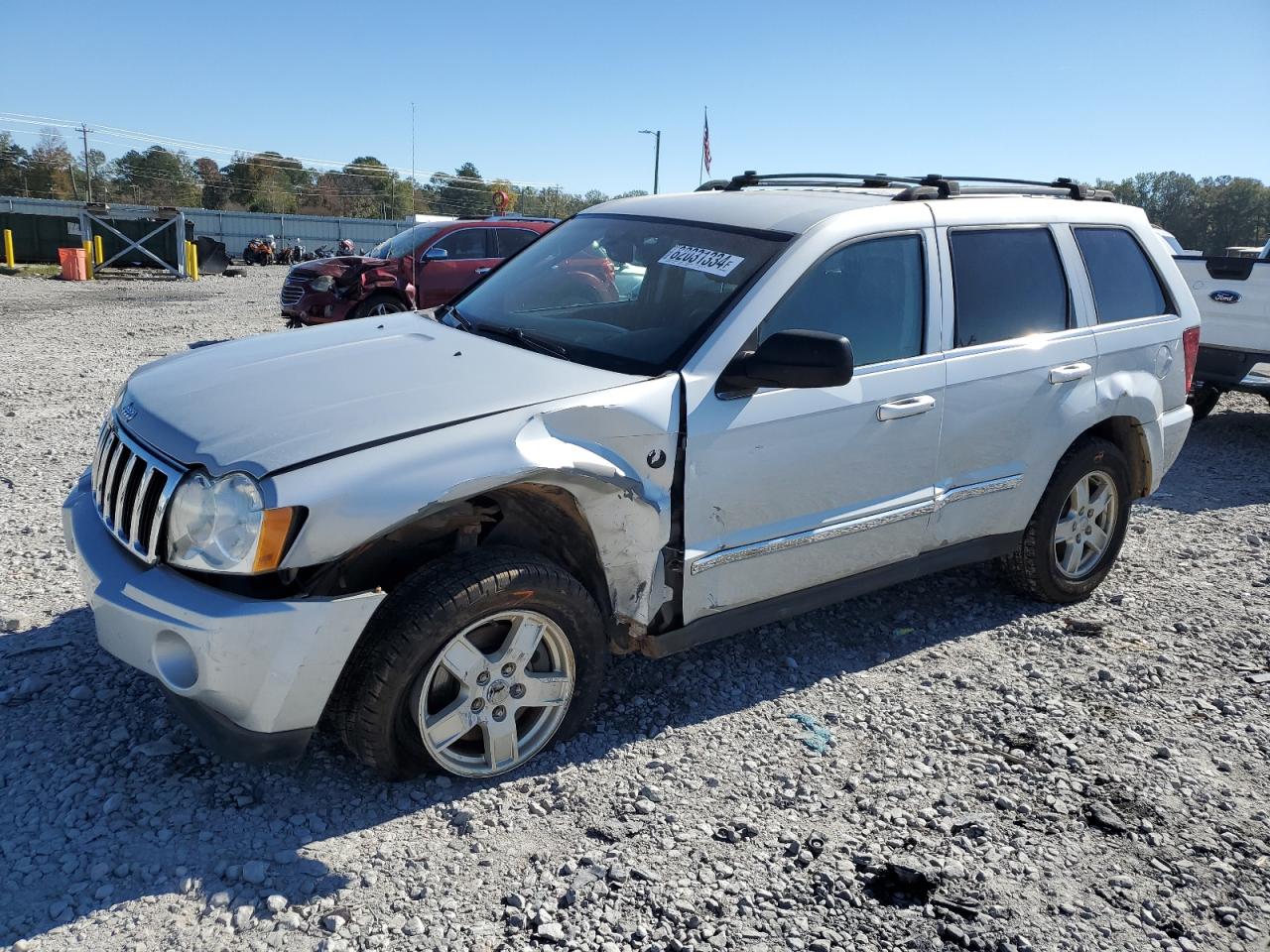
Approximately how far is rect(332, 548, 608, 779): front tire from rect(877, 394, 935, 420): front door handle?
133cm

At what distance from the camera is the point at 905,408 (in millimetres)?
3805

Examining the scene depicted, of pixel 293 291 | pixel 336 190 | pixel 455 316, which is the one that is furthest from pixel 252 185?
pixel 455 316

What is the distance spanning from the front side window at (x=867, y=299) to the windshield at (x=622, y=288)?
19 centimetres

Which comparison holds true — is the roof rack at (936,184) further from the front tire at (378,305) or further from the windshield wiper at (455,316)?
the front tire at (378,305)

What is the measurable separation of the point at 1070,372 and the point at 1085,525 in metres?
0.85

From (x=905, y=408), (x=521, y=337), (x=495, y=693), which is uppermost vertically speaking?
(x=521, y=337)

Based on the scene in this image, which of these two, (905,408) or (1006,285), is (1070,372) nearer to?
(1006,285)

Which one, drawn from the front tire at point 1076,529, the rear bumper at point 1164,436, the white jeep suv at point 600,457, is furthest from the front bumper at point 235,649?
the rear bumper at point 1164,436

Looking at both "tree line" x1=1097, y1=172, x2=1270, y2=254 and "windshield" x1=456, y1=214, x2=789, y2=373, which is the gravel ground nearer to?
"windshield" x1=456, y1=214, x2=789, y2=373

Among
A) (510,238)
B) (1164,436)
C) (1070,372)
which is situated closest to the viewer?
(1070,372)

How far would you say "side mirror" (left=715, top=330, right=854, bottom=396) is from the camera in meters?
3.21

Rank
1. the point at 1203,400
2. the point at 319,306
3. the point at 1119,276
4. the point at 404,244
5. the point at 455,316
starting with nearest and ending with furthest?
the point at 455,316, the point at 1119,276, the point at 1203,400, the point at 319,306, the point at 404,244

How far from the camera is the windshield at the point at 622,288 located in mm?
3531

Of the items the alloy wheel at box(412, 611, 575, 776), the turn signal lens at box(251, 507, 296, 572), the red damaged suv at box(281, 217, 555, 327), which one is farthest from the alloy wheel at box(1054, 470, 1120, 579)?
the red damaged suv at box(281, 217, 555, 327)
